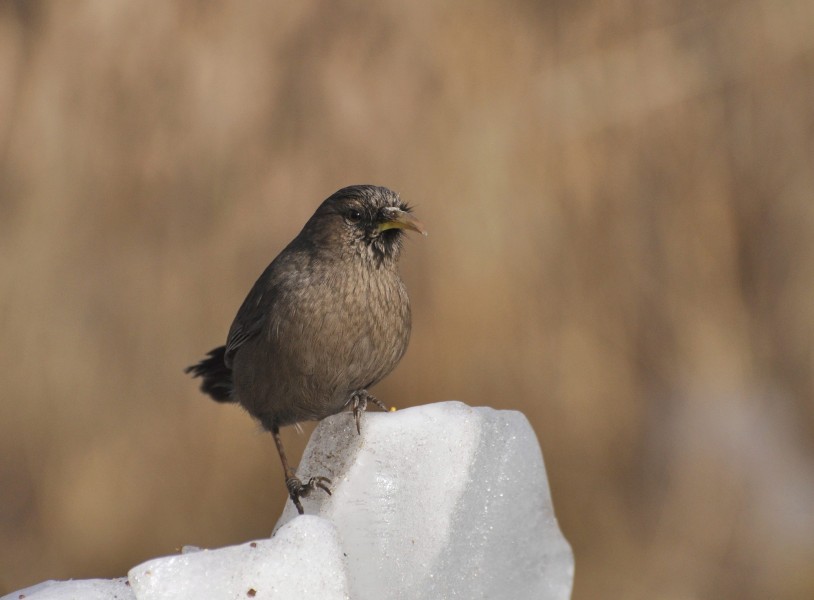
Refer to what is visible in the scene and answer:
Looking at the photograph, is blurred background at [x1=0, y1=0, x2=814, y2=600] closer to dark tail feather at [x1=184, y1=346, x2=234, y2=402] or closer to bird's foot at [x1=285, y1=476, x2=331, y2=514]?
dark tail feather at [x1=184, y1=346, x2=234, y2=402]

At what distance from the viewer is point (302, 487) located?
99.9 inches

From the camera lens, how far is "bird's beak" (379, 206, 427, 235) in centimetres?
310

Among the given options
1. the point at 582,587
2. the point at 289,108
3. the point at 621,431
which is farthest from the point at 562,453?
the point at 289,108

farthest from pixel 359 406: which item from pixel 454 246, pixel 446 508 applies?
pixel 454 246

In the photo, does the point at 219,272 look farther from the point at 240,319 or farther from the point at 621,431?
the point at 621,431

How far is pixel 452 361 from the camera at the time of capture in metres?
4.52

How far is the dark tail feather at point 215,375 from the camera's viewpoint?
3.92 m

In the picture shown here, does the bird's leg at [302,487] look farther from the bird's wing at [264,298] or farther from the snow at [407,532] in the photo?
the bird's wing at [264,298]

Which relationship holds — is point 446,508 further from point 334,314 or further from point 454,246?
point 454,246

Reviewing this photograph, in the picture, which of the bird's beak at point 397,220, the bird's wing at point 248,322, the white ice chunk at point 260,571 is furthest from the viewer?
the bird's wing at point 248,322

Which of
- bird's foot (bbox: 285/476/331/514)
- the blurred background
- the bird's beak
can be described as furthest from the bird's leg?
the blurred background

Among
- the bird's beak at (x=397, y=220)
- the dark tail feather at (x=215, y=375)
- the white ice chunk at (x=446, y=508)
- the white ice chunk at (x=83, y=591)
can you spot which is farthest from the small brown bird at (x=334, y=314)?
the white ice chunk at (x=83, y=591)

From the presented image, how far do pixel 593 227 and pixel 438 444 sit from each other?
237cm

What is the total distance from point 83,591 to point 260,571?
0.39m
